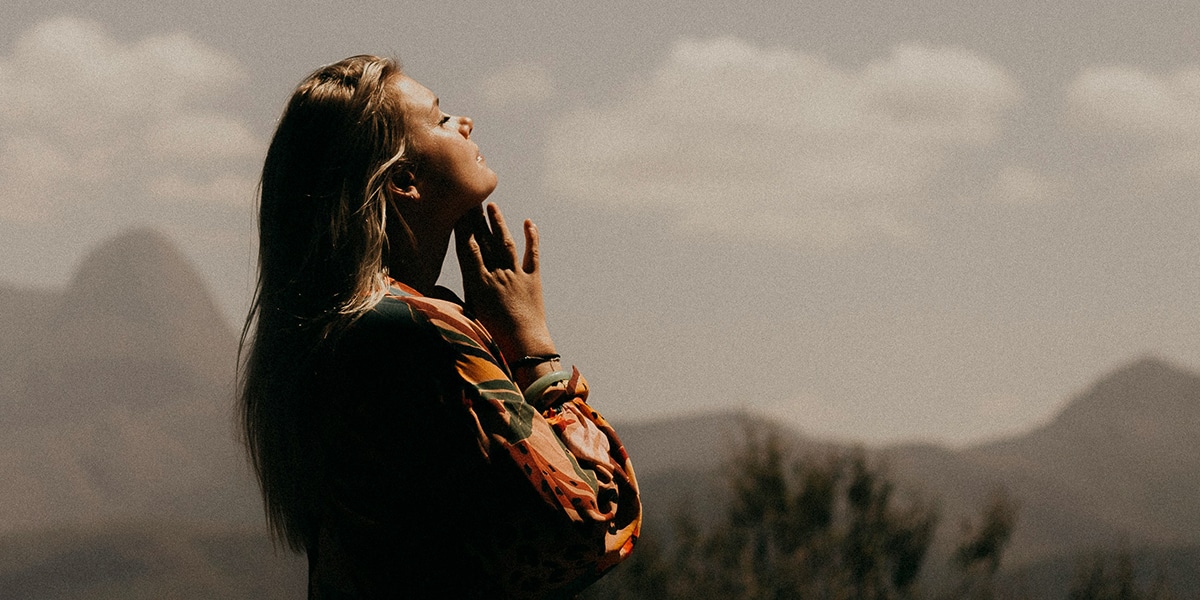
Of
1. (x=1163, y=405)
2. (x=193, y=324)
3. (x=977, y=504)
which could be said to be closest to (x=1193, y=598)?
(x=977, y=504)

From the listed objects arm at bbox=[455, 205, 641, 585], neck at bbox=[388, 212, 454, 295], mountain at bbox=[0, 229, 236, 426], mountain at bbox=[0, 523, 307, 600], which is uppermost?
neck at bbox=[388, 212, 454, 295]

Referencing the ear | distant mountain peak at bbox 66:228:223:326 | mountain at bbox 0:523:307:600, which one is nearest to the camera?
the ear

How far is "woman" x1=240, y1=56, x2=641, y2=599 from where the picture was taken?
2.22 meters

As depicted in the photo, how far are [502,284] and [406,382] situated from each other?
40 cm

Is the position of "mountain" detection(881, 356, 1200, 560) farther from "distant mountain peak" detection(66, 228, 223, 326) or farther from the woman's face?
"distant mountain peak" detection(66, 228, 223, 326)

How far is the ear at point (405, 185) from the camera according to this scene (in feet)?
8.09

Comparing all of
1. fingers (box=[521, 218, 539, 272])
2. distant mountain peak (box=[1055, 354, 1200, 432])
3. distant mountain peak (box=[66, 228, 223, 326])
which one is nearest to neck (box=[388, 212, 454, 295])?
fingers (box=[521, 218, 539, 272])

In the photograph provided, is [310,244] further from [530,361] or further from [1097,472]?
[1097,472]

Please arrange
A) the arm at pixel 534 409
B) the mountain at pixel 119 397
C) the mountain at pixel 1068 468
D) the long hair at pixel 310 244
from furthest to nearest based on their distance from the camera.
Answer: the mountain at pixel 119 397
the mountain at pixel 1068 468
the long hair at pixel 310 244
the arm at pixel 534 409

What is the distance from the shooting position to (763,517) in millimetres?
40938

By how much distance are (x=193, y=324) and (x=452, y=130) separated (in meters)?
158

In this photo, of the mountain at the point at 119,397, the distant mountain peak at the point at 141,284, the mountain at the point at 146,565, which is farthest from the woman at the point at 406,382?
the distant mountain peak at the point at 141,284

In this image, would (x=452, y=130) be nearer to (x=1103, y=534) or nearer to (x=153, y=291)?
(x=1103, y=534)

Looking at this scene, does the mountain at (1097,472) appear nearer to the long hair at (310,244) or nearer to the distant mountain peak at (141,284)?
the long hair at (310,244)
